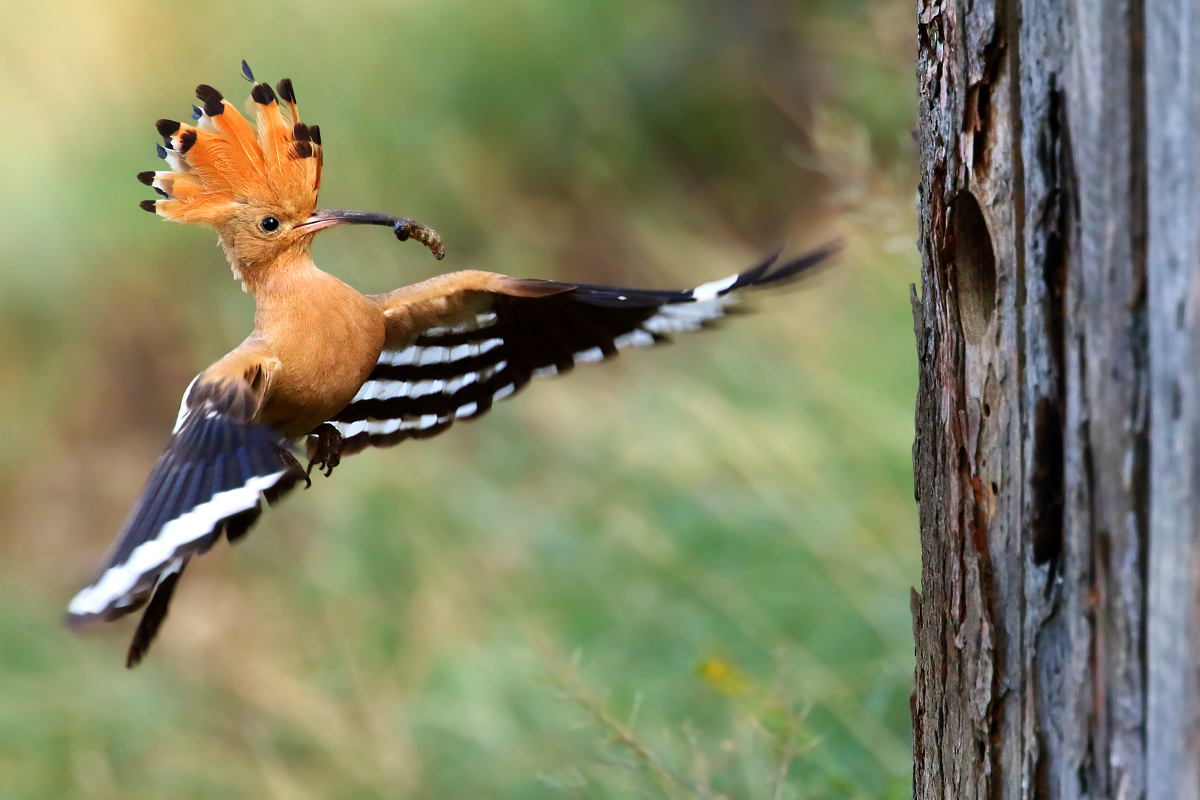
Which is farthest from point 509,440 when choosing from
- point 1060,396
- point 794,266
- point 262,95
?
point 1060,396

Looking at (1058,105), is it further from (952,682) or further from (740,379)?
(740,379)

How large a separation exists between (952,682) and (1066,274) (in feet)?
1.58

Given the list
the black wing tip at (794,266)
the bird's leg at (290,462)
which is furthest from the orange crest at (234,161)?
the black wing tip at (794,266)

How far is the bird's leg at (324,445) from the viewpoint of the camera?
6.76 ft

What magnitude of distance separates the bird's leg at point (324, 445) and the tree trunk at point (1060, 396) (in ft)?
3.55

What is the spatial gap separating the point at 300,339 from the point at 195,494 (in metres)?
0.41

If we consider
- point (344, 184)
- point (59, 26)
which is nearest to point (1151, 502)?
A: point (344, 184)

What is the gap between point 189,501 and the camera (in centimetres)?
150

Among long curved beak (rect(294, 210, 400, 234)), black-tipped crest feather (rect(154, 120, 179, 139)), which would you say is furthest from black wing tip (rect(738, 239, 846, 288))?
black-tipped crest feather (rect(154, 120, 179, 139))

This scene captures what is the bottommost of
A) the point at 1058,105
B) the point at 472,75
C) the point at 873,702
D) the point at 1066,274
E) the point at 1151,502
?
the point at 873,702

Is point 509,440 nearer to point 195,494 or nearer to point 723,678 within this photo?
point 723,678

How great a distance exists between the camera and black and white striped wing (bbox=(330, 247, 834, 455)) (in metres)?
2.00

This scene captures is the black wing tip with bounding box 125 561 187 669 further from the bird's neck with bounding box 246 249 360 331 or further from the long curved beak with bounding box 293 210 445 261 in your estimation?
the long curved beak with bounding box 293 210 445 261

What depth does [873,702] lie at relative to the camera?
2.33 m
